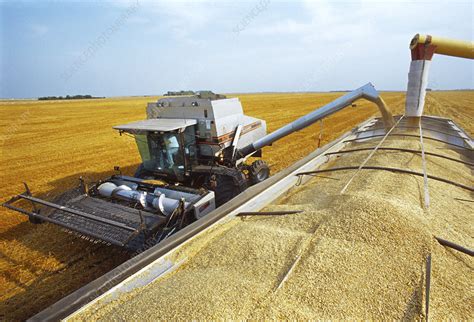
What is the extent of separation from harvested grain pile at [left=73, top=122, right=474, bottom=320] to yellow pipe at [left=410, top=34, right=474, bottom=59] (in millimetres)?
4937

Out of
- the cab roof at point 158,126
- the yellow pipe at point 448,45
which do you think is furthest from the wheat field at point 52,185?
the yellow pipe at point 448,45

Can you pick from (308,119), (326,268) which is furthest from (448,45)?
(326,268)

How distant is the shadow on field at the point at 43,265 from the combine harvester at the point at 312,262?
6.63 feet

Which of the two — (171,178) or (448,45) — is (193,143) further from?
(448,45)

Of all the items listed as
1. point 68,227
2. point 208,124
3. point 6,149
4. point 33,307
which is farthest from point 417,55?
point 6,149

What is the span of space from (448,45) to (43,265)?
10.1 m

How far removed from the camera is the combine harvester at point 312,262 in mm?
2111

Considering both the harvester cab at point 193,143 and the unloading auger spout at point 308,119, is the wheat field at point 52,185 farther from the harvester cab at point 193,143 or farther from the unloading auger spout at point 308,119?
the unloading auger spout at point 308,119

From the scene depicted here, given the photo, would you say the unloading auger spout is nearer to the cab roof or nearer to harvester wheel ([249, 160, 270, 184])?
harvester wheel ([249, 160, 270, 184])

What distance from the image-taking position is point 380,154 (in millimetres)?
5855

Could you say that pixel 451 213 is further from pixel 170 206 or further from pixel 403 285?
pixel 170 206

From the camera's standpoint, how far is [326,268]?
249cm

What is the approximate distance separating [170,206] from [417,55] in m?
7.33

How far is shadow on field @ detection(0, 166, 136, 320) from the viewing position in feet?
11.9
